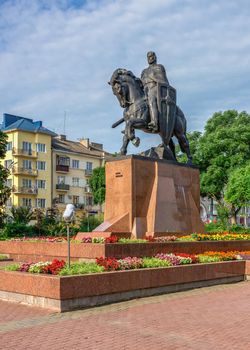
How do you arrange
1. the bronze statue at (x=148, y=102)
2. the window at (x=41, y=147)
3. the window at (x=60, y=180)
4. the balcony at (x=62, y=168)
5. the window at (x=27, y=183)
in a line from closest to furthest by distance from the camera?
the bronze statue at (x=148, y=102) < the window at (x=27, y=183) < the window at (x=41, y=147) < the balcony at (x=62, y=168) < the window at (x=60, y=180)

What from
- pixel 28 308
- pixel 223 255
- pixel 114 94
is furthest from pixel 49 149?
pixel 28 308

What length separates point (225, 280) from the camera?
47.6ft

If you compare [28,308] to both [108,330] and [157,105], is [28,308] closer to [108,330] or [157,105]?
[108,330]

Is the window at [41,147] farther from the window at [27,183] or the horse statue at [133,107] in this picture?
the horse statue at [133,107]

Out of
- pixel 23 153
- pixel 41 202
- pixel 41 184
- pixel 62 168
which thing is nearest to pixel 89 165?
pixel 62 168

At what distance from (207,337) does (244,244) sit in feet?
40.1

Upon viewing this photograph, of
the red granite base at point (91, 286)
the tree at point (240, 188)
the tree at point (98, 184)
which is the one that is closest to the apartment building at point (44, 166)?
the tree at point (98, 184)

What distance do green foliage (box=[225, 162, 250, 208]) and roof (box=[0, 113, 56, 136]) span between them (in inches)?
1292

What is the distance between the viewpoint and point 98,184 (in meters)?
68.0

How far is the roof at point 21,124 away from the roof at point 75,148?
3.07 m

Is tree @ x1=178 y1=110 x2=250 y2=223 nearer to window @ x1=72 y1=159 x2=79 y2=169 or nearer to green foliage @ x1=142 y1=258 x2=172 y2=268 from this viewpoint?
window @ x1=72 y1=159 x2=79 y2=169

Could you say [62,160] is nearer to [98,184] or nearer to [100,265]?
[98,184]

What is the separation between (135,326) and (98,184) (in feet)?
196

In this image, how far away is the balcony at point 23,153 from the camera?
66.4 meters
